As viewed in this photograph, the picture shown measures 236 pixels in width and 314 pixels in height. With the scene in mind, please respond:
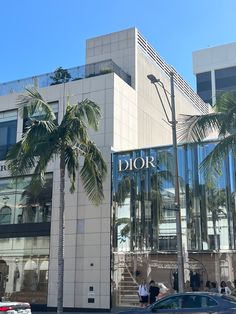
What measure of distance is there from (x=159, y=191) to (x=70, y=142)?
559 centimetres

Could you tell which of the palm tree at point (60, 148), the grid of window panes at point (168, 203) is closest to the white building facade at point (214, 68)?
the grid of window panes at point (168, 203)

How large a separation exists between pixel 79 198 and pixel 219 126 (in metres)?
10.2

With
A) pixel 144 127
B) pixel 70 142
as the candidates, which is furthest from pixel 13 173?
pixel 144 127

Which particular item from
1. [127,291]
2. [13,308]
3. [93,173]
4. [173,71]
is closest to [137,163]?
[93,173]

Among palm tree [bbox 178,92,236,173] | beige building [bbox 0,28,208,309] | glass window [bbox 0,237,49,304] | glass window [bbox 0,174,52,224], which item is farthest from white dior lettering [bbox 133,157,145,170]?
glass window [bbox 0,237,49,304]

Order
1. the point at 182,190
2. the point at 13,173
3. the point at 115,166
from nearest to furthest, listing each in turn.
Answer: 1. the point at 13,173
2. the point at 182,190
3. the point at 115,166

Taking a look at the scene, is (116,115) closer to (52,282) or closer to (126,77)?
(126,77)

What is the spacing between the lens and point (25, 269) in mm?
27578

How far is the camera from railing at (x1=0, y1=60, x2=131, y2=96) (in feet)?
95.5

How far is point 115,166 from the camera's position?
26.6 metres

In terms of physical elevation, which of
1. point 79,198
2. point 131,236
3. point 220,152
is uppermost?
point 220,152

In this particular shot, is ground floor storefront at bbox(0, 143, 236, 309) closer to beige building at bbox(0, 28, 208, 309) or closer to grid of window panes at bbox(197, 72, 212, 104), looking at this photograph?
beige building at bbox(0, 28, 208, 309)

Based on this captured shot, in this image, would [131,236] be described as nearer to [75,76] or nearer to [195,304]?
[75,76]

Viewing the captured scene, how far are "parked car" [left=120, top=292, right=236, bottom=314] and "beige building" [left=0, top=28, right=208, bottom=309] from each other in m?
11.4
